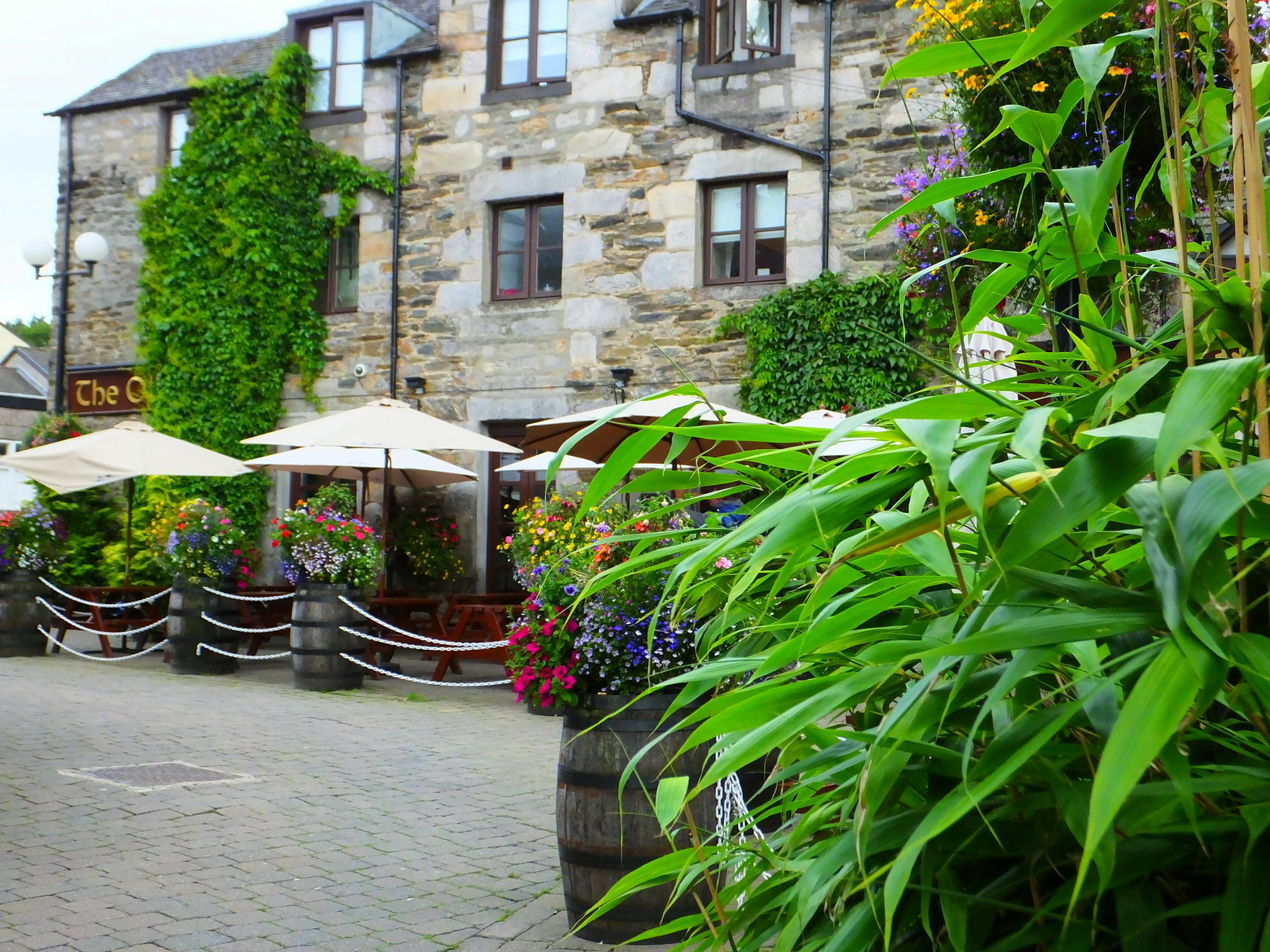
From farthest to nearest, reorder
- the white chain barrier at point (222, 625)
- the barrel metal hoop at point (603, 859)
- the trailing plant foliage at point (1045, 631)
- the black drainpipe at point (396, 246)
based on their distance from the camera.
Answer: the black drainpipe at point (396, 246), the white chain barrier at point (222, 625), the barrel metal hoop at point (603, 859), the trailing plant foliage at point (1045, 631)

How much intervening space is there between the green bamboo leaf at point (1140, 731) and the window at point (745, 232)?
12.1m

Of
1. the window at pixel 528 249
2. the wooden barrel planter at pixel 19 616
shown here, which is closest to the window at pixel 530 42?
the window at pixel 528 249

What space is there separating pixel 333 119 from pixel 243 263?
2.04 metres

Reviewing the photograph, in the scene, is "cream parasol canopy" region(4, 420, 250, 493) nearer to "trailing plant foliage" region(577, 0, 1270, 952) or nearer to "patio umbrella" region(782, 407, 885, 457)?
"patio umbrella" region(782, 407, 885, 457)

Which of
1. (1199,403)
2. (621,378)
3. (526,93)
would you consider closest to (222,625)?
(621,378)

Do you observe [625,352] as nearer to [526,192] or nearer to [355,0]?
[526,192]

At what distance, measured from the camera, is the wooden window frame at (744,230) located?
12.7m

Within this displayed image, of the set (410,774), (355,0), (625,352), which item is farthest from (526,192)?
(410,774)

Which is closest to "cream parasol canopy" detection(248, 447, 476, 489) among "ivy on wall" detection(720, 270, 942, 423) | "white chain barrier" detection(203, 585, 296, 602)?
"white chain barrier" detection(203, 585, 296, 602)

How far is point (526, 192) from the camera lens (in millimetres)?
13859

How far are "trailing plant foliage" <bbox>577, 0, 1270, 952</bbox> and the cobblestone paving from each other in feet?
9.72

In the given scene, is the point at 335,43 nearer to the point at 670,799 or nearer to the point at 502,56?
the point at 502,56

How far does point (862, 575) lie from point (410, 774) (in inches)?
224

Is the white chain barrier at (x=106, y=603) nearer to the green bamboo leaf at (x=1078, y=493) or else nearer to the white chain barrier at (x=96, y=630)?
the white chain barrier at (x=96, y=630)
